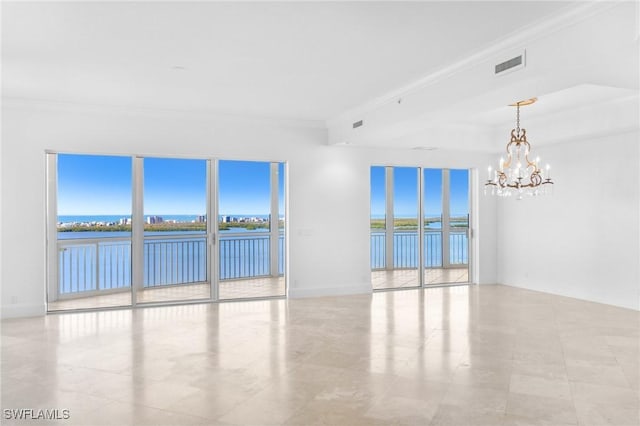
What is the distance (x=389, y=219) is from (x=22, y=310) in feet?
20.8

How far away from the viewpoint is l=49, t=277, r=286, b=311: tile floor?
290 inches

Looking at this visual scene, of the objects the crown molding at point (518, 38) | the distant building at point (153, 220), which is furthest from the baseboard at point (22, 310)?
the crown molding at point (518, 38)

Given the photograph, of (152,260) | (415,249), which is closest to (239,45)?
(152,260)

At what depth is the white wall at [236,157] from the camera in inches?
255

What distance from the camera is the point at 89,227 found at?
7.77m

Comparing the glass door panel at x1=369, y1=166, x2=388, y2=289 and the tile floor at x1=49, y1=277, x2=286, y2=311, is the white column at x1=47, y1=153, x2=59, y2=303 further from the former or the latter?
the glass door panel at x1=369, y1=166, x2=388, y2=289

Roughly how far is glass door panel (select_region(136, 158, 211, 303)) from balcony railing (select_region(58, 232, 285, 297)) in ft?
0.06

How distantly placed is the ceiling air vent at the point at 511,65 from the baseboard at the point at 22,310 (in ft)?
21.3

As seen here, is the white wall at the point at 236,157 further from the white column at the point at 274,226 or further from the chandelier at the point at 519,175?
the chandelier at the point at 519,175

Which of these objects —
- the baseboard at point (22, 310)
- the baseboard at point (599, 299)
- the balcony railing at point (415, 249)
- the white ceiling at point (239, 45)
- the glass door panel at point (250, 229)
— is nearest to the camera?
the white ceiling at point (239, 45)

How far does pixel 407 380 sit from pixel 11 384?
10.7ft

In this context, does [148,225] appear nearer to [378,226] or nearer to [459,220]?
[378,226]

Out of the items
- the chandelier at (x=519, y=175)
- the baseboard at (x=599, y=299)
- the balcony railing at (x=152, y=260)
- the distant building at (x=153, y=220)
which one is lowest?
the baseboard at (x=599, y=299)

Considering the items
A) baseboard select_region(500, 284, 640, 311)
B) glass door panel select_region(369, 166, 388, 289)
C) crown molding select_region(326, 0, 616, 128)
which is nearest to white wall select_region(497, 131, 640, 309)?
baseboard select_region(500, 284, 640, 311)
